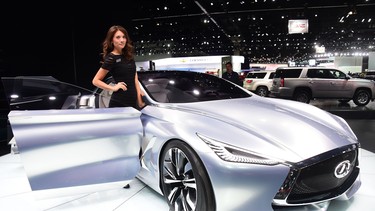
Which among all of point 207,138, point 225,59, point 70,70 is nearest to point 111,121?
point 207,138

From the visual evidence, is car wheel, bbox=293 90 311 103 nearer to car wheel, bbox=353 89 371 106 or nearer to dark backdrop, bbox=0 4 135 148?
car wheel, bbox=353 89 371 106

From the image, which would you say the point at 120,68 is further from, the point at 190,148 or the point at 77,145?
the point at 190,148

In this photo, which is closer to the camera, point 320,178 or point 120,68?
point 320,178

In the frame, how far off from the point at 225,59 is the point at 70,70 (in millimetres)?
9778

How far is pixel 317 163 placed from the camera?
196cm

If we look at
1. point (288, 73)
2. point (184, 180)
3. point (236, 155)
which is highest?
point (288, 73)

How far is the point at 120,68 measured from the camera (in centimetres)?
297

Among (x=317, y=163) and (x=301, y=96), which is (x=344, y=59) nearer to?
Answer: (x=301, y=96)

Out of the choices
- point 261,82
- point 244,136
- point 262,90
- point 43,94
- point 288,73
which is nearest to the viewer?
point 244,136

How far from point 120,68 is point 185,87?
2.36ft

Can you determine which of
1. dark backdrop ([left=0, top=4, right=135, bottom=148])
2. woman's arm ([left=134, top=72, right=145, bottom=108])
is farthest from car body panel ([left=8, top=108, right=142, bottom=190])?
dark backdrop ([left=0, top=4, right=135, bottom=148])

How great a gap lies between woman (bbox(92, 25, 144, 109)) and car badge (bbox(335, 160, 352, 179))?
68.4 inches

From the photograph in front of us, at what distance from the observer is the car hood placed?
6.59 ft

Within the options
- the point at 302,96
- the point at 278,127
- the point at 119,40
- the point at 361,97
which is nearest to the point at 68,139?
the point at 119,40
